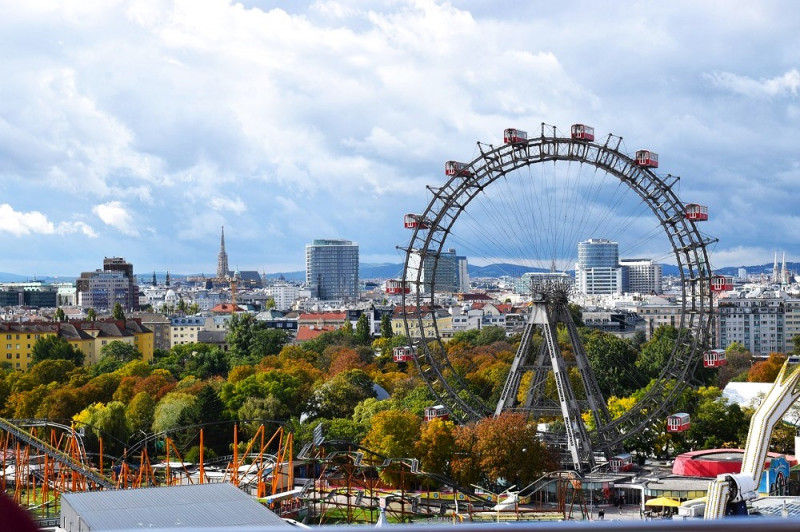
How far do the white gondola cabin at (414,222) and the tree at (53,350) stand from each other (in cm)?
6420

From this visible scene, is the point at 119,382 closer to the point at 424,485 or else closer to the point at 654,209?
the point at 424,485

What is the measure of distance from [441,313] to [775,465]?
443 ft

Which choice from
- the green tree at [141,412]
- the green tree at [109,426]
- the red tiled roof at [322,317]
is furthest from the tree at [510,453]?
the red tiled roof at [322,317]

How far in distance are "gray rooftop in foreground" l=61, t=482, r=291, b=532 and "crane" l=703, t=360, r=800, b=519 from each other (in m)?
14.9

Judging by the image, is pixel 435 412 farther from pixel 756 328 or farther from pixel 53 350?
pixel 756 328

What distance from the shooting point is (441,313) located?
601 feet

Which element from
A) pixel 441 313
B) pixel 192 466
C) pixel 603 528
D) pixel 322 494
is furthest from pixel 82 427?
pixel 441 313

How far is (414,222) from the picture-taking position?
5697 centimetres

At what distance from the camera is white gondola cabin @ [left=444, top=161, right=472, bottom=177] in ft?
185

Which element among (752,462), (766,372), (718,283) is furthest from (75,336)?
(752,462)

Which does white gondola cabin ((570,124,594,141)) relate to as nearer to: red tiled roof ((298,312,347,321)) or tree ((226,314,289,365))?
tree ((226,314,289,365))

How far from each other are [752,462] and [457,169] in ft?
69.6

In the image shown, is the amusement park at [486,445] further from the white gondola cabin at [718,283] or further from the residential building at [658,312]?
the residential building at [658,312]

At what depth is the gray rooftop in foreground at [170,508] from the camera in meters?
34.5
